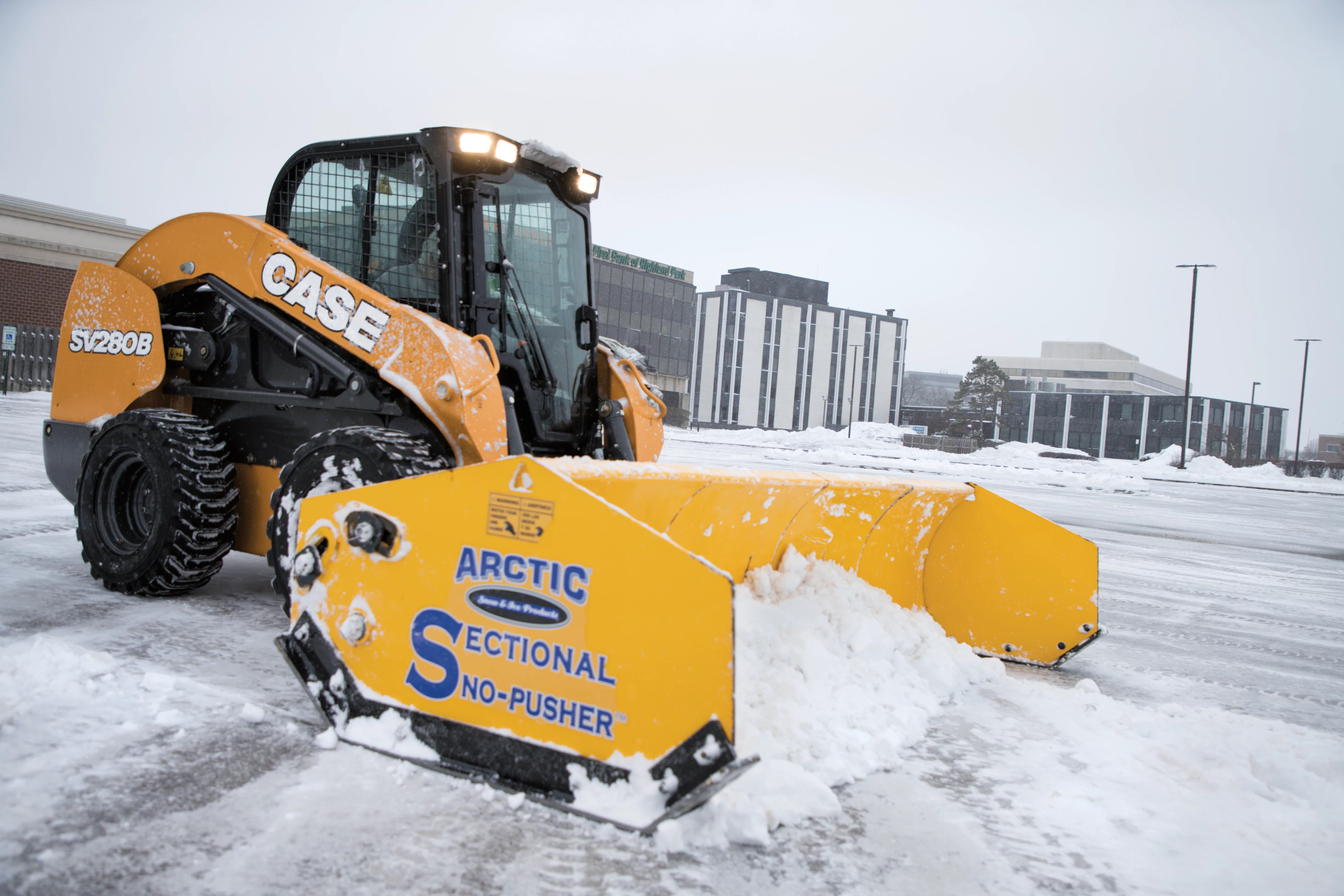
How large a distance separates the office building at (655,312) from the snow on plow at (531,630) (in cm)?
5100

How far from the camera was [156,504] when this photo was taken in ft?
13.4

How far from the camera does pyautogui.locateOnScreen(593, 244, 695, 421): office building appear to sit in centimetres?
5666

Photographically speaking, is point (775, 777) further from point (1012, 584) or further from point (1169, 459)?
point (1169, 459)

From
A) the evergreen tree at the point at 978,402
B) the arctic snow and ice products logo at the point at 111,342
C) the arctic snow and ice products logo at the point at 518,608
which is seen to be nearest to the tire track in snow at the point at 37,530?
the arctic snow and ice products logo at the point at 111,342

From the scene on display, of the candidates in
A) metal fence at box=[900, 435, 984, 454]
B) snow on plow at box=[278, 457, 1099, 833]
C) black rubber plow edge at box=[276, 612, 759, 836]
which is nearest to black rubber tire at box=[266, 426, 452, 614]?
snow on plow at box=[278, 457, 1099, 833]

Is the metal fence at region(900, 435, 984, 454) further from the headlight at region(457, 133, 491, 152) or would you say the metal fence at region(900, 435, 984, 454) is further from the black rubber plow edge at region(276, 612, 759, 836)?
the black rubber plow edge at region(276, 612, 759, 836)

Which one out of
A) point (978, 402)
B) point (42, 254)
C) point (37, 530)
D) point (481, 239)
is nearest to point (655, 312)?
point (978, 402)

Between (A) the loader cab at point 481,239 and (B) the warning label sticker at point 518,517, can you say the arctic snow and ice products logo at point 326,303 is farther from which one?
(B) the warning label sticker at point 518,517

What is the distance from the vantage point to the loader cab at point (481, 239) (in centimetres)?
402

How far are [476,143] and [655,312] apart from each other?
56.9 metres

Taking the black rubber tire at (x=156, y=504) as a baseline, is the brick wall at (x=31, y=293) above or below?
above

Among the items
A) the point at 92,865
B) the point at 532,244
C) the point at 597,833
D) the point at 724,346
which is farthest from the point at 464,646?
the point at 724,346

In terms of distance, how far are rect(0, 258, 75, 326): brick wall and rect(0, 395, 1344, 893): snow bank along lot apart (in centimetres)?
2676

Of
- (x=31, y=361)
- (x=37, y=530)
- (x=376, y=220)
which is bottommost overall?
(x=37, y=530)
